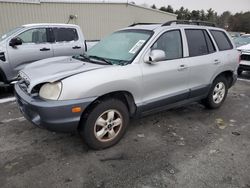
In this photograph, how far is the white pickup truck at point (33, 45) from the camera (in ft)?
18.7

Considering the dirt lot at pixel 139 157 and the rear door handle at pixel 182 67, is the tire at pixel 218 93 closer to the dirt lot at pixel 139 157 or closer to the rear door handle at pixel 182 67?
the dirt lot at pixel 139 157

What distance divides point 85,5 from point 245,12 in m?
49.8

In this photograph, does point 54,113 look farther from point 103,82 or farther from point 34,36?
point 34,36

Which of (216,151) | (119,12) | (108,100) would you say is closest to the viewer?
(108,100)

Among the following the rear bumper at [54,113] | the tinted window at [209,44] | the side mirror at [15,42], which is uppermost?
the tinted window at [209,44]

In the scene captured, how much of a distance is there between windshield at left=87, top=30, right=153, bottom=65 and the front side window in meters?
2.75

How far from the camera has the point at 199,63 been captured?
14.1ft

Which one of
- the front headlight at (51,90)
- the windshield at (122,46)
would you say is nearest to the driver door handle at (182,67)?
the windshield at (122,46)

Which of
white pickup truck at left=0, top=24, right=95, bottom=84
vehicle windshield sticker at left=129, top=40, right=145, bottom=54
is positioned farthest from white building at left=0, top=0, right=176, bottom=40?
vehicle windshield sticker at left=129, top=40, right=145, bottom=54

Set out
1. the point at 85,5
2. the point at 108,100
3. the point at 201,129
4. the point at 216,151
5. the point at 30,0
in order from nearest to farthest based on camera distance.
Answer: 1. the point at 108,100
2. the point at 216,151
3. the point at 201,129
4. the point at 30,0
5. the point at 85,5

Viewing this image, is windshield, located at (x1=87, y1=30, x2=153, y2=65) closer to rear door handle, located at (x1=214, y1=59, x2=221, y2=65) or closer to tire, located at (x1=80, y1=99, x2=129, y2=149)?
tire, located at (x1=80, y1=99, x2=129, y2=149)

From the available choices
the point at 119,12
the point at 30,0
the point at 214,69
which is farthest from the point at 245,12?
the point at 214,69

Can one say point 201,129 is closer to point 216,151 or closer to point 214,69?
point 216,151

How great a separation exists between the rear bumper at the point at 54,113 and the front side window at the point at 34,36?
365 centimetres
